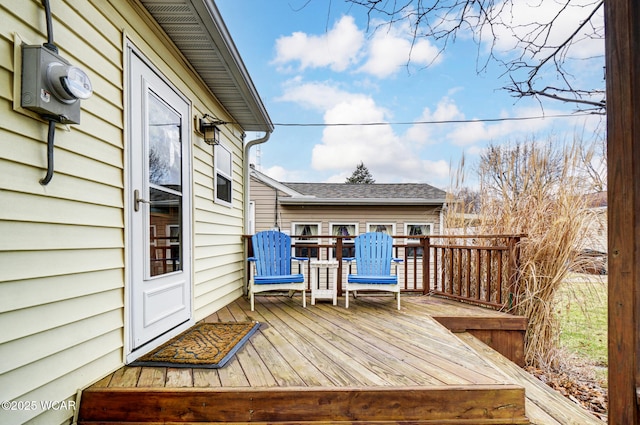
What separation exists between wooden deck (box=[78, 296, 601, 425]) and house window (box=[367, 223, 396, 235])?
6159 mm

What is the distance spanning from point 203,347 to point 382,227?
6832 mm

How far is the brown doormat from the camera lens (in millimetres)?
2031

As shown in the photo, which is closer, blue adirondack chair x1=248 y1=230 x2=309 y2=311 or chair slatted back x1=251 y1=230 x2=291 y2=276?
blue adirondack chair x1=248 y1=230 x2=309 y2=311

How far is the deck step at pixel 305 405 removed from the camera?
1.66 meters

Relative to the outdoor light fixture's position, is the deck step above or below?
below

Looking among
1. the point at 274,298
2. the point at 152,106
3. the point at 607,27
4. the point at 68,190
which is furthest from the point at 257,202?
the point at 607,27

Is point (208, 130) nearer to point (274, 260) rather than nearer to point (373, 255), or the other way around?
point (274, 260)

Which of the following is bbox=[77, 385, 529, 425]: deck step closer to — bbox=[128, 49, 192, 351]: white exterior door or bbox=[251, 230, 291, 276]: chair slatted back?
bbox=[128, 49, 192, 351]: white exterior door

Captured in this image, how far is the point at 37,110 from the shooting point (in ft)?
4.67

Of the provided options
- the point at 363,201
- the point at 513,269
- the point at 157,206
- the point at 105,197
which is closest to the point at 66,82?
the point at 105,197

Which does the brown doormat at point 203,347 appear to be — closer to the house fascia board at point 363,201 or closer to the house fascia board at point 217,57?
the house fascia board at point 217,57

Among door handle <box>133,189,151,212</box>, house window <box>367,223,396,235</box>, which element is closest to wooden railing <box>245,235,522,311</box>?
door handle <box>133,189,151,212</box>

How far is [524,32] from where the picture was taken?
80.9 inches

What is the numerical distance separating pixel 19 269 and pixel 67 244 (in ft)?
0.84
